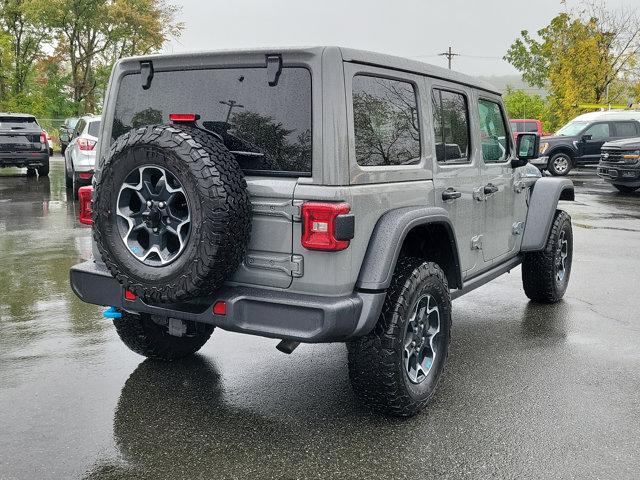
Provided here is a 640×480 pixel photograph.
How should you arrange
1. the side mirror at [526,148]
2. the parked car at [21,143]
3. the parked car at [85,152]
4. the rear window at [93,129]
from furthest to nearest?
the parked car at [21,143], the rear window at [93,129], the parked car at [85,152], the side mirror at [526,148]

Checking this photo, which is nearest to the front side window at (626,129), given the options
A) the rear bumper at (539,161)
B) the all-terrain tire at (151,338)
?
the rear bumper at (539,161)

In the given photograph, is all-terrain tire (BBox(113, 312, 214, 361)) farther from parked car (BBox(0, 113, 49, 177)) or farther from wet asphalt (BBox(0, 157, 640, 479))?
parked car (BBox(0, 113, 49, 177))

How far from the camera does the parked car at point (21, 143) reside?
1934 cm

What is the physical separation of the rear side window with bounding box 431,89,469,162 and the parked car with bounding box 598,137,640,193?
1361cm

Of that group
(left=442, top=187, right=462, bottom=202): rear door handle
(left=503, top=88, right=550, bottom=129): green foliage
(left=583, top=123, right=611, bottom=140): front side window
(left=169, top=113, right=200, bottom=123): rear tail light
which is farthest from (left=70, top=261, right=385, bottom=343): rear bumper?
(left=503, top=88, right=550, bottom=129): green foliage

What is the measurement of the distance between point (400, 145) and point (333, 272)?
94cm

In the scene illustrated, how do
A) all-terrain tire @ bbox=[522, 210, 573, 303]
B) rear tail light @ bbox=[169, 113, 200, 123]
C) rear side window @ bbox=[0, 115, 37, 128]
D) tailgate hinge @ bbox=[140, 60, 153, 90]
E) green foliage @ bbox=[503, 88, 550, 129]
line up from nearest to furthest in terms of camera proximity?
rear tail light @ bbox=[169, 113, 200, 123], tailgate hinge @ bbox=[140, 60, 153, 90], all-terrain tire @ bbox=[522, 210, 573, 303], rear side window @ bbox=[0, 115, 37, 128], green foliage @ bbox=[503, 88, 550, 129]

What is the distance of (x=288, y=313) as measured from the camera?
138 inches

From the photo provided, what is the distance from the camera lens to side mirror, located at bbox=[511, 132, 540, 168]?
5.71 metres

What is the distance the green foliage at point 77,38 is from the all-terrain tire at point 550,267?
38794 millimetres

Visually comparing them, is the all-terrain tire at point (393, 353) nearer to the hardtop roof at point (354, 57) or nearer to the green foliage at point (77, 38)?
the hardtop roof at point (354, 57)

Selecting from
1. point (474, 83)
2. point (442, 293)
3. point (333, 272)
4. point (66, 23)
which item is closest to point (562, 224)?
point (474, 83)

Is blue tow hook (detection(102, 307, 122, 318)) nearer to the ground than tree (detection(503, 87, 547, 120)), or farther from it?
nearer to the ground

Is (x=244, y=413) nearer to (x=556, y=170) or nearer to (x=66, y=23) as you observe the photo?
(x=556, y=170)
